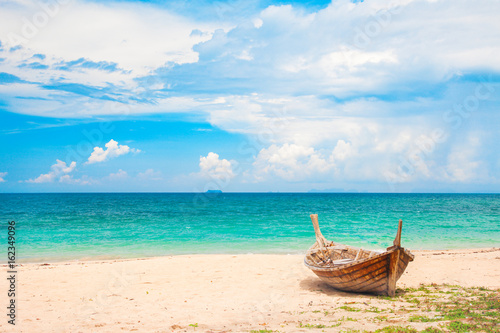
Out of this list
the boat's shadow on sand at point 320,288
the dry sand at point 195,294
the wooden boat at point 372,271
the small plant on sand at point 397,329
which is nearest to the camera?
the small plant on sand at point 397,329

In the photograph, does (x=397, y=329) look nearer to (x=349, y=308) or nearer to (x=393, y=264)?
(x=349, y=308)

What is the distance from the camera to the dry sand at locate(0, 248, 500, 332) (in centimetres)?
834

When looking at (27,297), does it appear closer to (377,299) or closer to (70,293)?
(70,293)

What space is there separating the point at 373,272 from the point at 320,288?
8.06 feet

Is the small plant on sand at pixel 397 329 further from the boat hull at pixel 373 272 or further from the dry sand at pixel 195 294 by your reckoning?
Result: the boat hull at pixel 373 272

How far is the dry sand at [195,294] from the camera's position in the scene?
27.4 feet

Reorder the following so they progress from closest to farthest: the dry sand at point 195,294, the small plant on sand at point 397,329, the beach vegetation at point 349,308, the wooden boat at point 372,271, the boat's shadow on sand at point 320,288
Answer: the small plant on sand at point 397,329 → the dry sand at point 195,294 → the beach vegetation at point 349,308 → the wooden boat at point 372,271 → the boat's shadow on sand at point 320,288

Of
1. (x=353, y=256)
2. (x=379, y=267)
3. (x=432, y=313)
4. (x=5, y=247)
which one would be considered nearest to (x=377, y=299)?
(x=379, y=267)

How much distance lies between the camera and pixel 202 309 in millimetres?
9539

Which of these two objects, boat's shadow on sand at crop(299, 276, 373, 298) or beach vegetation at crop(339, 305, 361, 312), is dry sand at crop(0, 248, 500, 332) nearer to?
boat's shadow on sand at crop(299, 276, 373, 298)

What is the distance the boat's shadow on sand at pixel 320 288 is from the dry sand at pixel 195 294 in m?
0.03

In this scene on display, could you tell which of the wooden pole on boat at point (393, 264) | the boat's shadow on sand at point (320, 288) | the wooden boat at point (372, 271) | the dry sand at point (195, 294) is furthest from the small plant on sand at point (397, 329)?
the boat's shadow on sand at point (320, 288)

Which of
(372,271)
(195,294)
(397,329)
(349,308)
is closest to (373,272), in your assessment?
(372,271)

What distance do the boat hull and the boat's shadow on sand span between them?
0.63 ft
